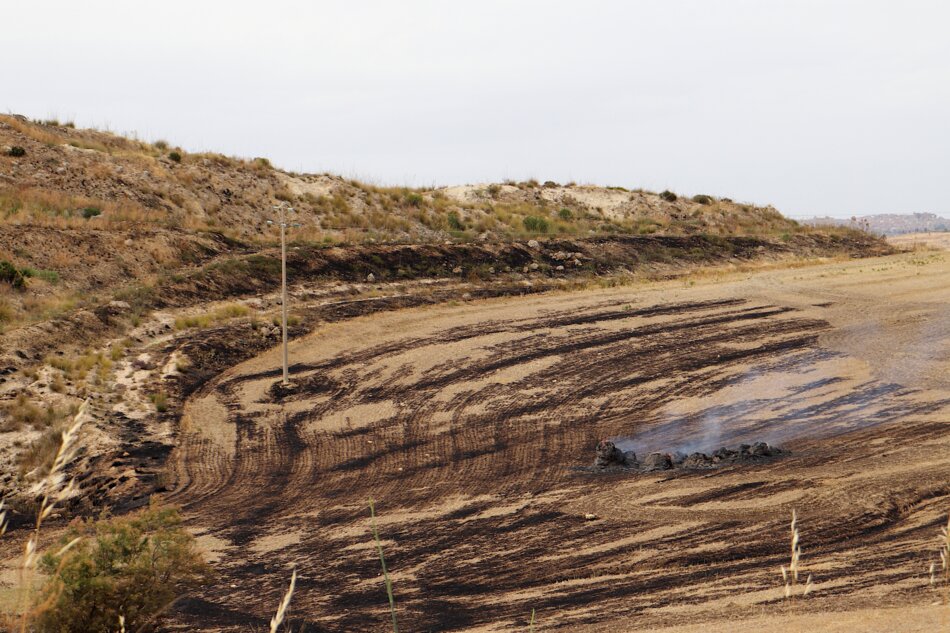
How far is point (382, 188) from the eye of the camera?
68.3 m

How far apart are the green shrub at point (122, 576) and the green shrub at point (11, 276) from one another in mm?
A: 25002

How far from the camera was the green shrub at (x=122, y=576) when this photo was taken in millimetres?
14188

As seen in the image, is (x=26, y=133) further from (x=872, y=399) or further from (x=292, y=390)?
(x=872, y=399)

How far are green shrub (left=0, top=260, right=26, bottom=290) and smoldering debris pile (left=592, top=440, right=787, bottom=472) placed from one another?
29.1 metres

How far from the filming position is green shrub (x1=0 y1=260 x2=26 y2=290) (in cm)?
3772

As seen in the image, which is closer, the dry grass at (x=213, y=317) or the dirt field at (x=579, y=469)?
the dirt field at (x=579, y=469)

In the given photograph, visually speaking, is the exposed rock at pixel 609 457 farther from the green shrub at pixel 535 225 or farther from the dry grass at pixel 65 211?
the green shrub at pixel 535 225

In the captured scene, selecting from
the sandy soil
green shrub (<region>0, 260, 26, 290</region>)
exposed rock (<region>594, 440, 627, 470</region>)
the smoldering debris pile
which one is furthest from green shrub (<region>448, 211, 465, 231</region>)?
the sandy soil

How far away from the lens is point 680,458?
24562 millimetres

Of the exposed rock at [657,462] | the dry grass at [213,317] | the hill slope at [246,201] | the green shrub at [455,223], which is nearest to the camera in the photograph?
the exposed rock at [657,462]

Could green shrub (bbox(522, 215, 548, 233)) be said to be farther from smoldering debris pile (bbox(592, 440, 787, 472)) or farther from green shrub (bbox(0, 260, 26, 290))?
smoldering debris pile (bbox(592, 440, 787, 472))

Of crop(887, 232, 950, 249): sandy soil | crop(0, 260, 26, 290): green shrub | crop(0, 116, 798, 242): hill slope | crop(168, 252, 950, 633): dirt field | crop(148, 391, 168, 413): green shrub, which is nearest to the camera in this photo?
crop(168, 252, 950, 633): dirt field

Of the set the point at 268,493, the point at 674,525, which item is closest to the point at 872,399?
the point at 674,525

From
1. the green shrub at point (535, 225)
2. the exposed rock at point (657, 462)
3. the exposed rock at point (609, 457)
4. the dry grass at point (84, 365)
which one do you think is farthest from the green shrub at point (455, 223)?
the exposed rock at point (657, 462)
